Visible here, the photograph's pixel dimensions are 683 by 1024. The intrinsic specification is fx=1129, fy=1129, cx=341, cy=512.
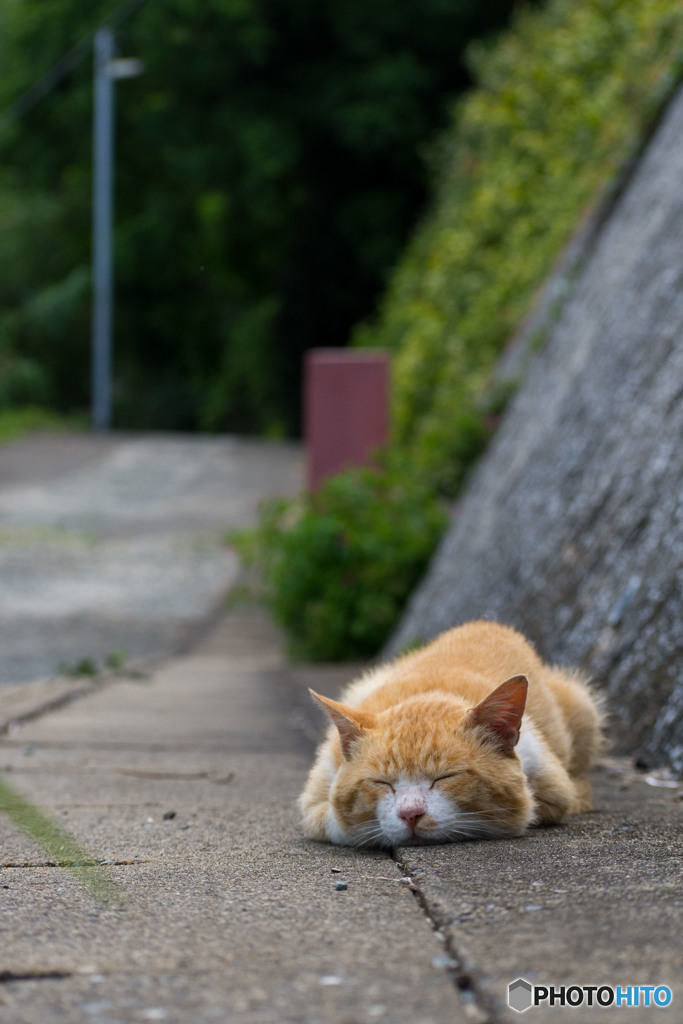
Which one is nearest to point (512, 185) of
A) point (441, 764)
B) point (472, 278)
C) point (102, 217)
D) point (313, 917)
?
point (472, 278)

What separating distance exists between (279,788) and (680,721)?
48.8 inches

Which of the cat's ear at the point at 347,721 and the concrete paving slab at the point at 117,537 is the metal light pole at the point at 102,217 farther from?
the cat's ear at the point at 347,721

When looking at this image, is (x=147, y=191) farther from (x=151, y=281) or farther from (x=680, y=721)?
(x=680, y=721)

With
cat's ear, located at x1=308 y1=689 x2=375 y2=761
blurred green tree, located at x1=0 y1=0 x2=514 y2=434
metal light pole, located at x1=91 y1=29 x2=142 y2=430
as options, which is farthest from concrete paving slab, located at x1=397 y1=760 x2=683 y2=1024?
metal light pole, located at x1=91 y1=29 x2=142 y2=430

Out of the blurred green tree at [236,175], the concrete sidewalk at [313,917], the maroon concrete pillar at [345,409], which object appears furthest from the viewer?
the blurred green tree at [236,175]

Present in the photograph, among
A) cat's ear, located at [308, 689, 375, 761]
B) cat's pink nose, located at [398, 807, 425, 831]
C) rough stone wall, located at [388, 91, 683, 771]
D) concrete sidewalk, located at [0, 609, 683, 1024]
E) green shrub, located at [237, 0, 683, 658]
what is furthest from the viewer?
green shrub, located at [237, 0, 683, 658]

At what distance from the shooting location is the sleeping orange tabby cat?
242cm

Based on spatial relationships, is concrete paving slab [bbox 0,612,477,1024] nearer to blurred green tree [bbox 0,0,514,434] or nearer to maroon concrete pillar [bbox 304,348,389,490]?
maroon concrete pillar [bbox 304,348,389,490]

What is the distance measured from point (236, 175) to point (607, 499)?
57.7 ft

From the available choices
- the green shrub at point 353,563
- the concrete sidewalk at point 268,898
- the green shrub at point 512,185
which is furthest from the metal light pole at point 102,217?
the concrete sidewalk at point 268,898

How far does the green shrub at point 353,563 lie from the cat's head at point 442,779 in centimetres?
481

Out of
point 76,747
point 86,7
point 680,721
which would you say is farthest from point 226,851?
point 86,7

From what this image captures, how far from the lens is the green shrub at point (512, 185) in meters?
8.34

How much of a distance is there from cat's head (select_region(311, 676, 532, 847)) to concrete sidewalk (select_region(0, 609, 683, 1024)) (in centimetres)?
8
